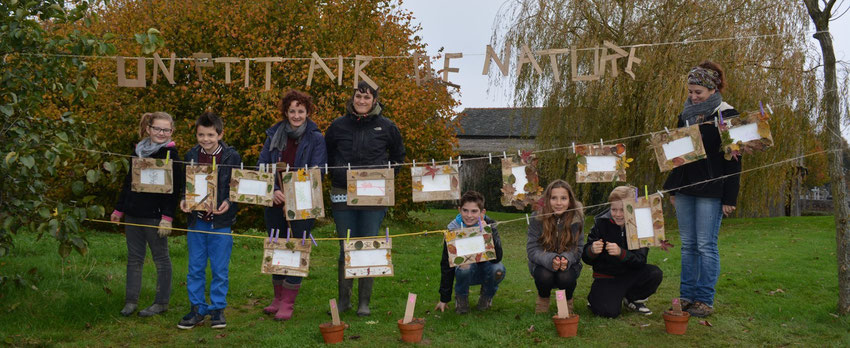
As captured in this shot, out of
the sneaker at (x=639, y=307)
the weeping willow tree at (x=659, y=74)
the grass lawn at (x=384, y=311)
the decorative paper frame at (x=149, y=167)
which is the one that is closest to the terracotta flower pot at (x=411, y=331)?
the grass lawn at (x=384, y=311)

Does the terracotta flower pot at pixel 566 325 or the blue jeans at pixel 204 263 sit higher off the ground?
the blue jeans at pixel 204 263

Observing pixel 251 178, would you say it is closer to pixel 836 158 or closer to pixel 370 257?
pixel 370 257

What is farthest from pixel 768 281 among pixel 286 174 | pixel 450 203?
pixel 450 203

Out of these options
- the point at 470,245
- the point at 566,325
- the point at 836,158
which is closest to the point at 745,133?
the point at 836,158

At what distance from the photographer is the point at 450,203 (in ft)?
80.2

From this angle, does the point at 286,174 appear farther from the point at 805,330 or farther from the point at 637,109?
the point at 637,109

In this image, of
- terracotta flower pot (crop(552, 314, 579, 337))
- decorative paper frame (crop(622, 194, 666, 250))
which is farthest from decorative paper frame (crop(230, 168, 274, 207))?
decorative paper frame (crop(622, 194, 666, 250))

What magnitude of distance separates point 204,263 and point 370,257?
3.75ft

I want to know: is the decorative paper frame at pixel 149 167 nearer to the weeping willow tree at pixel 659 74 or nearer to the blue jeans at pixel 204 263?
the blue jeans at pixel 204 263

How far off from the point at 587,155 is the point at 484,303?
1363 mm

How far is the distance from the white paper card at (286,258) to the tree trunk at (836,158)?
12.3 feet

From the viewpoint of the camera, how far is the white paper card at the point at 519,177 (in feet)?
14.1

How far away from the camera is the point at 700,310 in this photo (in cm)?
439

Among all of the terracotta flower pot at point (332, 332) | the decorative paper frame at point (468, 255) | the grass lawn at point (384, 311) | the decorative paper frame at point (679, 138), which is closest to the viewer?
the terracotta flower pot at point (332, 332)
